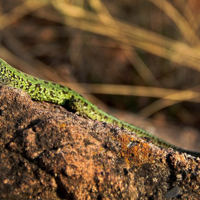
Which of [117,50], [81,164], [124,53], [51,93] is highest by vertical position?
[117,50]

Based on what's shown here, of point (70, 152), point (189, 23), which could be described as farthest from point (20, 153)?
point (189, 23)

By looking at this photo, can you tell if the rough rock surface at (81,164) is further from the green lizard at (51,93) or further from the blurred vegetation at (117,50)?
the blurred vegetation at (117,50)

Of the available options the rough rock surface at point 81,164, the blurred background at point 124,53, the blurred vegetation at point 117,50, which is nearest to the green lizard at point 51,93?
the rough rock surface at point 81,164

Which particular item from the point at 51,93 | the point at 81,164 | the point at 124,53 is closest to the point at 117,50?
the point at 124,53

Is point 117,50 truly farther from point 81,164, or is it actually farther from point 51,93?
point 81,164

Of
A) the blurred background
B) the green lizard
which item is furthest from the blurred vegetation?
the green lizard

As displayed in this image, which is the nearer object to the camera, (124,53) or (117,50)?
(124,53)

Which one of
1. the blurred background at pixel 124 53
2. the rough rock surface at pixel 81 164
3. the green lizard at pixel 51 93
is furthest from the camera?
the blurred background at pixel 124 53
